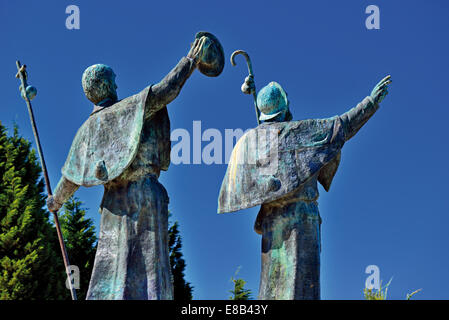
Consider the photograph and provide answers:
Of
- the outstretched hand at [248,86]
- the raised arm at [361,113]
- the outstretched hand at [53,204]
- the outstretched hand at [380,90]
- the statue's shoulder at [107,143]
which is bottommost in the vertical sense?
the outstretched hand at [53,204]

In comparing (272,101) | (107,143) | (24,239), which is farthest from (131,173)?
(24,239)

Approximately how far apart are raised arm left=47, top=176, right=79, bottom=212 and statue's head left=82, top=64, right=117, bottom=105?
1.01 meters

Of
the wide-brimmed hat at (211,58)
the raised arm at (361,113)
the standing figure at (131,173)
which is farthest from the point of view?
the raised arm at (361,113)

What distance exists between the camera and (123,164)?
1113 cm

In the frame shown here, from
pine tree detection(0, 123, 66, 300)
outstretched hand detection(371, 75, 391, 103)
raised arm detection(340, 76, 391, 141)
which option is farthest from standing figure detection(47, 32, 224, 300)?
pine tree detection(0, 123, 66, 300)

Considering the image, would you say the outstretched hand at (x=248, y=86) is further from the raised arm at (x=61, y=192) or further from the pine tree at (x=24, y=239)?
the pine tree at (x=24, y=239)

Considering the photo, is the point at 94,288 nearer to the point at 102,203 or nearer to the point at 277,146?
the point at 102,203

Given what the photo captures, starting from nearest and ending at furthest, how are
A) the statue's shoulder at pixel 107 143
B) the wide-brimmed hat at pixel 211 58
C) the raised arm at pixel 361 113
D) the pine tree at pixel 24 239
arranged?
the statue's shoulder at pixel 107 143 < the wide-brimmed hat at pixel 211 58 < the raised arm at pixel 361 113 < the pine tree at pixel 24 239

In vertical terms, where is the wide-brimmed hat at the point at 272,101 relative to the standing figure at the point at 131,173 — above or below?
above

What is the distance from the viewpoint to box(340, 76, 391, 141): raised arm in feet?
38.0

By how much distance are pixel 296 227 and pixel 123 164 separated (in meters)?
2.04

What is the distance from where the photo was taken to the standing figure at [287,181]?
1109cm

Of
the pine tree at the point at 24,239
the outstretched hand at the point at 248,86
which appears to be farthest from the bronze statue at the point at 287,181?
the pine tree at the point at 24,239

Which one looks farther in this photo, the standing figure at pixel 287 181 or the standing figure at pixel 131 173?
the standing figure at pixel 287 181
